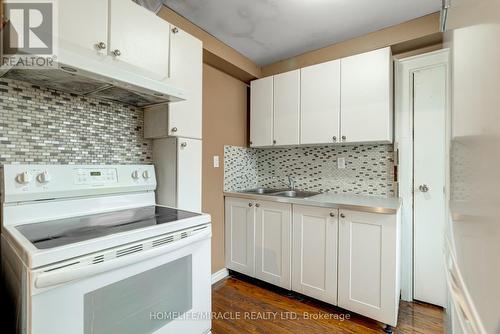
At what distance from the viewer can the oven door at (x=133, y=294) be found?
791 millimetres

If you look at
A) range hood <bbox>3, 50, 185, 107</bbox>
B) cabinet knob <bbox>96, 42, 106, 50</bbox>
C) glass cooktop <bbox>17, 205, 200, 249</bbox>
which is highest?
cabinet knob <bbox>96, 42, 106, 50</bbox>

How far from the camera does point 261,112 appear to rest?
8.38 ft

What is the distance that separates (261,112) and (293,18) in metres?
0.93

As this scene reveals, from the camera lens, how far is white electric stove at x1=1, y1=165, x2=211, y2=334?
2.63 feet

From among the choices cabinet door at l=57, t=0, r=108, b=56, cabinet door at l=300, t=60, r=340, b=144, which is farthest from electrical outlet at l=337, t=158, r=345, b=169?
cabinet door at l=57, t=0, r=108, b=56

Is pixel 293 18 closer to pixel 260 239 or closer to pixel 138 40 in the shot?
pixel 138 40

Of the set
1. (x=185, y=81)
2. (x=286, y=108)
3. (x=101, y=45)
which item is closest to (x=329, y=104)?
(x=286, y=108)

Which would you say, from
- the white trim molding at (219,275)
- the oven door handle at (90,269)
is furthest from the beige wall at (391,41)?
the white trim molding at (219,275)

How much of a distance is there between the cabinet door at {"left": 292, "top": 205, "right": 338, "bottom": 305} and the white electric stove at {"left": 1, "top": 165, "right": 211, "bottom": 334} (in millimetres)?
883

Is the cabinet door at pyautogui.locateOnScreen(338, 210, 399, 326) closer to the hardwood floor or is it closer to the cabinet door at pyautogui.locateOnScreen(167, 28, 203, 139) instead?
the hardwood floor

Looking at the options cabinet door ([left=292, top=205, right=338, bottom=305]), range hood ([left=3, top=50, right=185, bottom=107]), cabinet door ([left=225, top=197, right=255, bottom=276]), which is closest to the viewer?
range hood ([left=3, top=50, right=185, bottom=107])

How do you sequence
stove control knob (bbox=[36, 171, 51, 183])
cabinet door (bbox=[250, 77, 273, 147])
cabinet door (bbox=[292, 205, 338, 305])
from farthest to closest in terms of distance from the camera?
cabinet door (bbox=[250, 77, 273, 147]), cabinet door (bbox=[292, 205, 338, 305]), stove control knob (bbox=[36, 171, 51, 183])

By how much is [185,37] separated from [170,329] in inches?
69.7

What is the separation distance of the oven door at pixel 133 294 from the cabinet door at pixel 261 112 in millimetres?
1420
